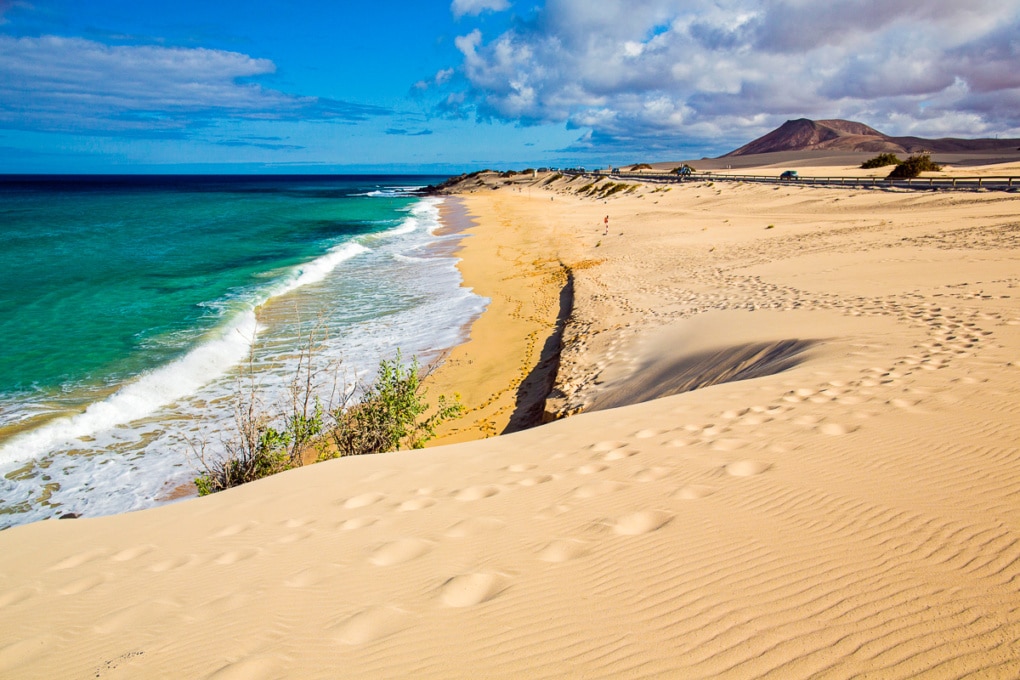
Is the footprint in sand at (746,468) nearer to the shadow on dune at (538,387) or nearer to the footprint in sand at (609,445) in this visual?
the footprint in sand at (609,445)

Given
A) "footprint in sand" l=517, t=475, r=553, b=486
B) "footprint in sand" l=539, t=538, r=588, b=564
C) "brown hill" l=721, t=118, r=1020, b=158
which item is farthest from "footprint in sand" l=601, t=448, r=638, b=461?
"brown hill" l=721, t=118, r=1020, b=158

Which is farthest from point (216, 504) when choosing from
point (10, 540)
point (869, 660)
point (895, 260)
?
point (895, 260)

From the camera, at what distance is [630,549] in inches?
126

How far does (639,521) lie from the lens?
11.8 feet

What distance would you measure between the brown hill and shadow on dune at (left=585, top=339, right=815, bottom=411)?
103 meters

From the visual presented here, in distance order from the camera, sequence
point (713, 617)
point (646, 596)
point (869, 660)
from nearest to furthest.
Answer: point (869, 660) < point (713, 617) < point (646, 596)

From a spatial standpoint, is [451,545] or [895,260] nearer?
[451,545]

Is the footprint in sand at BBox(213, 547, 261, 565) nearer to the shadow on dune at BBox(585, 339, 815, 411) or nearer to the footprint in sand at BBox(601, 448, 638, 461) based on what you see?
the footprint in sand at BBox(601, 448, 638, 461)

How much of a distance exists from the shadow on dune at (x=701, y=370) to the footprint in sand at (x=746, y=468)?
9.91 ft

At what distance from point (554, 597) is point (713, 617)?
30.2 inches

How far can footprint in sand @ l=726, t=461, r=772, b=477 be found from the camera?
415cm

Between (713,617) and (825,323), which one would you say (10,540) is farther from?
(825,323)

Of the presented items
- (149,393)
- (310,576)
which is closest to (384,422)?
(310,576)

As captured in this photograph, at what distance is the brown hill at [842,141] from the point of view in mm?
93750
